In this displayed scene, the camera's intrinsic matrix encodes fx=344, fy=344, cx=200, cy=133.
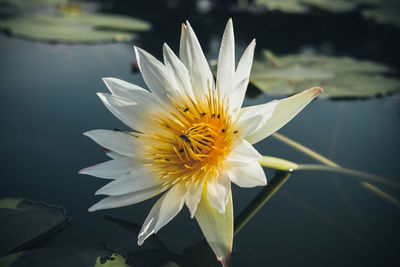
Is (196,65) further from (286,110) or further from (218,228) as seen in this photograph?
(218,228)

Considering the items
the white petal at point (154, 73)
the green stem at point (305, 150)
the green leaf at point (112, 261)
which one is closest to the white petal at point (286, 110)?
the white petal at point (154, 73)

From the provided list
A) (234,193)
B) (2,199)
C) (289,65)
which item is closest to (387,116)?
(289,65)

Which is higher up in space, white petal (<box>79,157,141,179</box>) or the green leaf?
white petal (<box>79,157,141,179</box>)

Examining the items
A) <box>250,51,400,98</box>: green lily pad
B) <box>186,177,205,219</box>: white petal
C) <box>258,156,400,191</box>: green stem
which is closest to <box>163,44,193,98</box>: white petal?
<box>186,177,205,219</box>: white petal

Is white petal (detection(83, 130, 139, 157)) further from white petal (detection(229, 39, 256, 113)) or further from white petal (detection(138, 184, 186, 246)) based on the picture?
white petal (detection(229, 39, 256, 113))

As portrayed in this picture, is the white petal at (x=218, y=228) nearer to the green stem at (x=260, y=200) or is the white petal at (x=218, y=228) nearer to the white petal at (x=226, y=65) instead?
the green stem at (x=260, y=200)

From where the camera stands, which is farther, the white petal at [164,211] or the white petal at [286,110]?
the white petal at [286,110]
